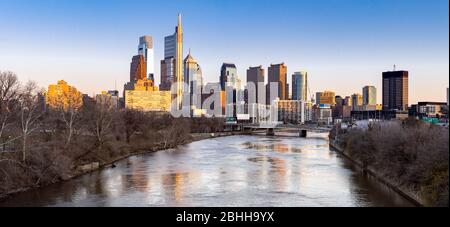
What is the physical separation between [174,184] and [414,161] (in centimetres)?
1040

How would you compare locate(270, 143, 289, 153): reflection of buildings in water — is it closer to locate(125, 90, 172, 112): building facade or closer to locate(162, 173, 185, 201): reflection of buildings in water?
locate(162, 173, 185, 201): reflection of buildings in water

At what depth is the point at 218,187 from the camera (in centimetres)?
2052

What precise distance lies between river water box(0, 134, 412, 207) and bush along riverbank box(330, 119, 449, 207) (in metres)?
0.68

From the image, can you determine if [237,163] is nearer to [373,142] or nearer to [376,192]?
[373,142]

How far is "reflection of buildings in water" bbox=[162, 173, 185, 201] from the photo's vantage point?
61.2ft

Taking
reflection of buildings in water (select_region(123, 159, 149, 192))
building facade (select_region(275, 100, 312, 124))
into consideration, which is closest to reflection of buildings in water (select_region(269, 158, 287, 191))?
reflection of buildings in water (select_region(123, 159, 149, 192))

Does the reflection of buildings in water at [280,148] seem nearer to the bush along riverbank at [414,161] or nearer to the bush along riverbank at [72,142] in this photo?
the bush along riverbank at [72,142]

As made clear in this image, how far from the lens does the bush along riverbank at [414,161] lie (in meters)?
14.6

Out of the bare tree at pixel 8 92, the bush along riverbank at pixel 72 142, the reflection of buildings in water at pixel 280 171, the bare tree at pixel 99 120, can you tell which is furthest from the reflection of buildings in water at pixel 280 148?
the bare tree at pixel 8 92

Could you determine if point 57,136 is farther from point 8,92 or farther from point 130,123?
point 130,123

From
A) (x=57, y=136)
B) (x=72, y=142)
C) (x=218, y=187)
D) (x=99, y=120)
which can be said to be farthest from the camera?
(x=99, y=120)

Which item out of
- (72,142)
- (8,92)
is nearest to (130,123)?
(72,142)

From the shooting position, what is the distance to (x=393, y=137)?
20797 millimetres

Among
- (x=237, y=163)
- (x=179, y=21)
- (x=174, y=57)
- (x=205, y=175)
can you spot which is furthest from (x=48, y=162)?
(x=174, y=57)
